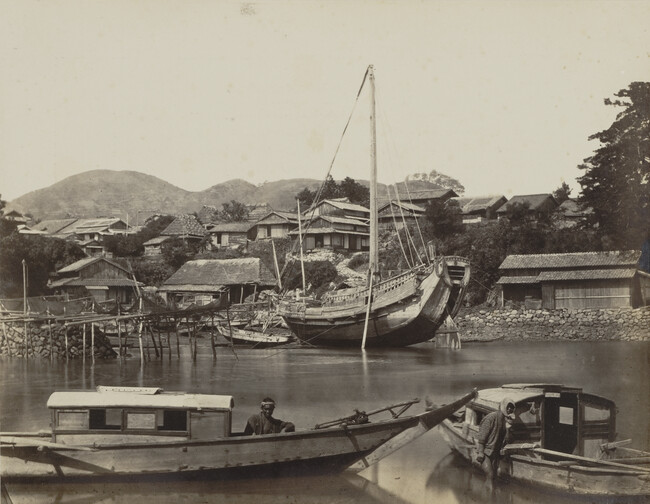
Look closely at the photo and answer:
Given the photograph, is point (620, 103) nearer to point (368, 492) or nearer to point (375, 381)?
point (375, 381)

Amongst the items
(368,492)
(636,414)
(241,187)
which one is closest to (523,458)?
(368,492)

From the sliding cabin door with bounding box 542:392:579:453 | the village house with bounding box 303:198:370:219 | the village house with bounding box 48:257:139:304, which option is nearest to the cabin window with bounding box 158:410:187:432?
the sliding cabin door with bounding box 542:392:579:453

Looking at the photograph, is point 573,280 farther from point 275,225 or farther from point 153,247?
point 153,247

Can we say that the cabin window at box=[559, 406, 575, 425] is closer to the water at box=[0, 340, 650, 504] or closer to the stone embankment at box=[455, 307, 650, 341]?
the water at box=[0, 340, 650, 504]

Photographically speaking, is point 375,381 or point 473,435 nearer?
point 473,435

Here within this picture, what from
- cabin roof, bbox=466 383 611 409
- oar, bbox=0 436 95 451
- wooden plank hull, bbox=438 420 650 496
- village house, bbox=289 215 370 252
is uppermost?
village house, bbox=289 215 370 252

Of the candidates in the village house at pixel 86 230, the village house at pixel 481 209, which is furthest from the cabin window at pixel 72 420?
the village house at pixel 481 209

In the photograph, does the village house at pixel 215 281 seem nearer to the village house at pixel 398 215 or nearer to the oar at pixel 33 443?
the village house at pixel 398 215
